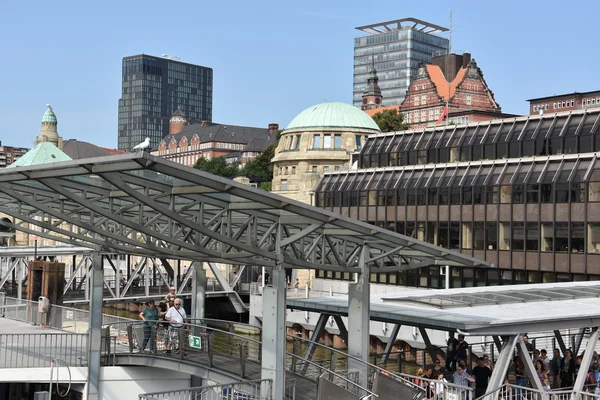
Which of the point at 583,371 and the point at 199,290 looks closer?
the point at 583,371

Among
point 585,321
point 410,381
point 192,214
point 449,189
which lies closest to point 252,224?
point 192,214

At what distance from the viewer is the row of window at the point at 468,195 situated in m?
50.5

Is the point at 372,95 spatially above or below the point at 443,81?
above

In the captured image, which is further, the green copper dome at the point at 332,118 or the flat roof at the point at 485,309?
the green copper dome at the point at 332,118

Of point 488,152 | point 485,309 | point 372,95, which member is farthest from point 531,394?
point 372,95

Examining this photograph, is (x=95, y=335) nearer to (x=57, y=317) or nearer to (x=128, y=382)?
(x=128, y=382)

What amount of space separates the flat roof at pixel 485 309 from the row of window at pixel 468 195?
76.1ft

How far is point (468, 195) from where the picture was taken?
56.9 metres

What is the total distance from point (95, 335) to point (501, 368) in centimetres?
1146

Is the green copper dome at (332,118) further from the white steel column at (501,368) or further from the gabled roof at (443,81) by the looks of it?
the white steel column at (501,368)

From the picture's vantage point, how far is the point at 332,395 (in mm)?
19219

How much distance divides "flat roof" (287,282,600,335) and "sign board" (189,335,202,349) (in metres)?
2.36

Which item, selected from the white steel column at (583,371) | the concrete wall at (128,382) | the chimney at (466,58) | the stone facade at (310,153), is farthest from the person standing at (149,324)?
the chimney at (466,58)

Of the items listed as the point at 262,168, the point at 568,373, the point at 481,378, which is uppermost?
the point at 262,168
